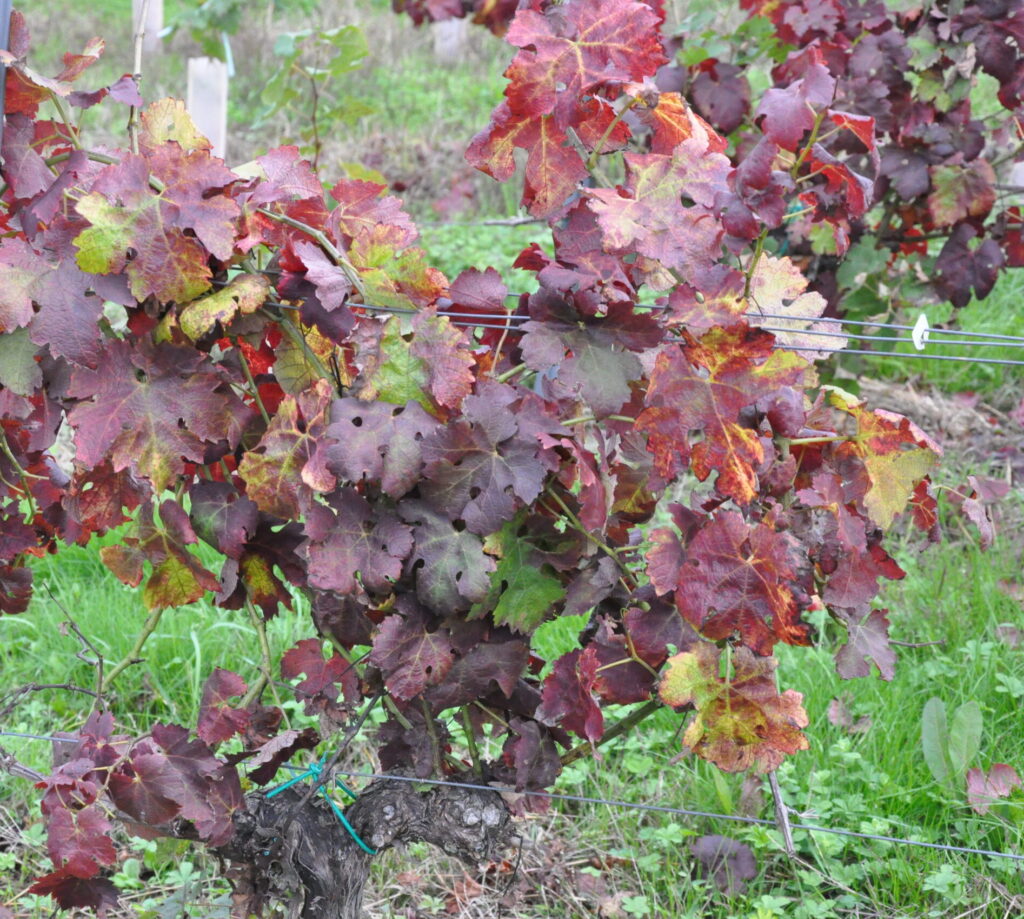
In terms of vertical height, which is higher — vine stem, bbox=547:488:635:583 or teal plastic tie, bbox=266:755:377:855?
vine stem, bbox=547:488:635:583

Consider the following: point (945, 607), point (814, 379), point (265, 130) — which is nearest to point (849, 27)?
point (945, 607)

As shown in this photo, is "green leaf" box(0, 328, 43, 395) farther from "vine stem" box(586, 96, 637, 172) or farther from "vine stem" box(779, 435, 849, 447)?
"vine stem" box(779, 435, 849, 447)

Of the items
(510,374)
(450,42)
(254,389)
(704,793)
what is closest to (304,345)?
(254,389)

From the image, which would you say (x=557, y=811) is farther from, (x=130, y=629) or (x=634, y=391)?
(x=634, y=391)

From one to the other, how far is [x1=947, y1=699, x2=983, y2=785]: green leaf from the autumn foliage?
3.05 ft

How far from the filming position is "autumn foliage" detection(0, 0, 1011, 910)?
1.29 m

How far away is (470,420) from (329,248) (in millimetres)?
271

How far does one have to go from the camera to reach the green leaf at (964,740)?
7.64ft

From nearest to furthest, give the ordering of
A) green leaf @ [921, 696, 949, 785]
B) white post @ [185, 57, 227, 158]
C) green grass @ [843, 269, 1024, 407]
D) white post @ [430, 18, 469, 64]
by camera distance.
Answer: green leaf @ [921, 696, 949, 785] < green grass @ [843, 269, 1024, 407] < white post @ [185, 57, 227, 158] < white post @ [430, 18, 469, 64]

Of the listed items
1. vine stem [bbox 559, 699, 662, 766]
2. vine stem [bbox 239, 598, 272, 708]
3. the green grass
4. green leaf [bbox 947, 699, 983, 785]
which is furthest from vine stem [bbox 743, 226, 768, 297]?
the green grass

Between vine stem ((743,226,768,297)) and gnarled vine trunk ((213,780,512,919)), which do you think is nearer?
vine stem ((743,226,768,297))

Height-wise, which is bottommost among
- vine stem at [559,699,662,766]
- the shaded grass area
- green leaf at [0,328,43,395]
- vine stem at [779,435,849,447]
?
the shaded grass area

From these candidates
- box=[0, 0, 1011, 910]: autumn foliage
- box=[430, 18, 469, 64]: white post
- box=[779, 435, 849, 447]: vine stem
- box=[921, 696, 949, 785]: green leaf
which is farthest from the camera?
box=[430, 18, 469, 64]: white post

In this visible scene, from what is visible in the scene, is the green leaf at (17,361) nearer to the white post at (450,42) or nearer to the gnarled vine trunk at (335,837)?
the gnarled vine trunk at (335,837)
